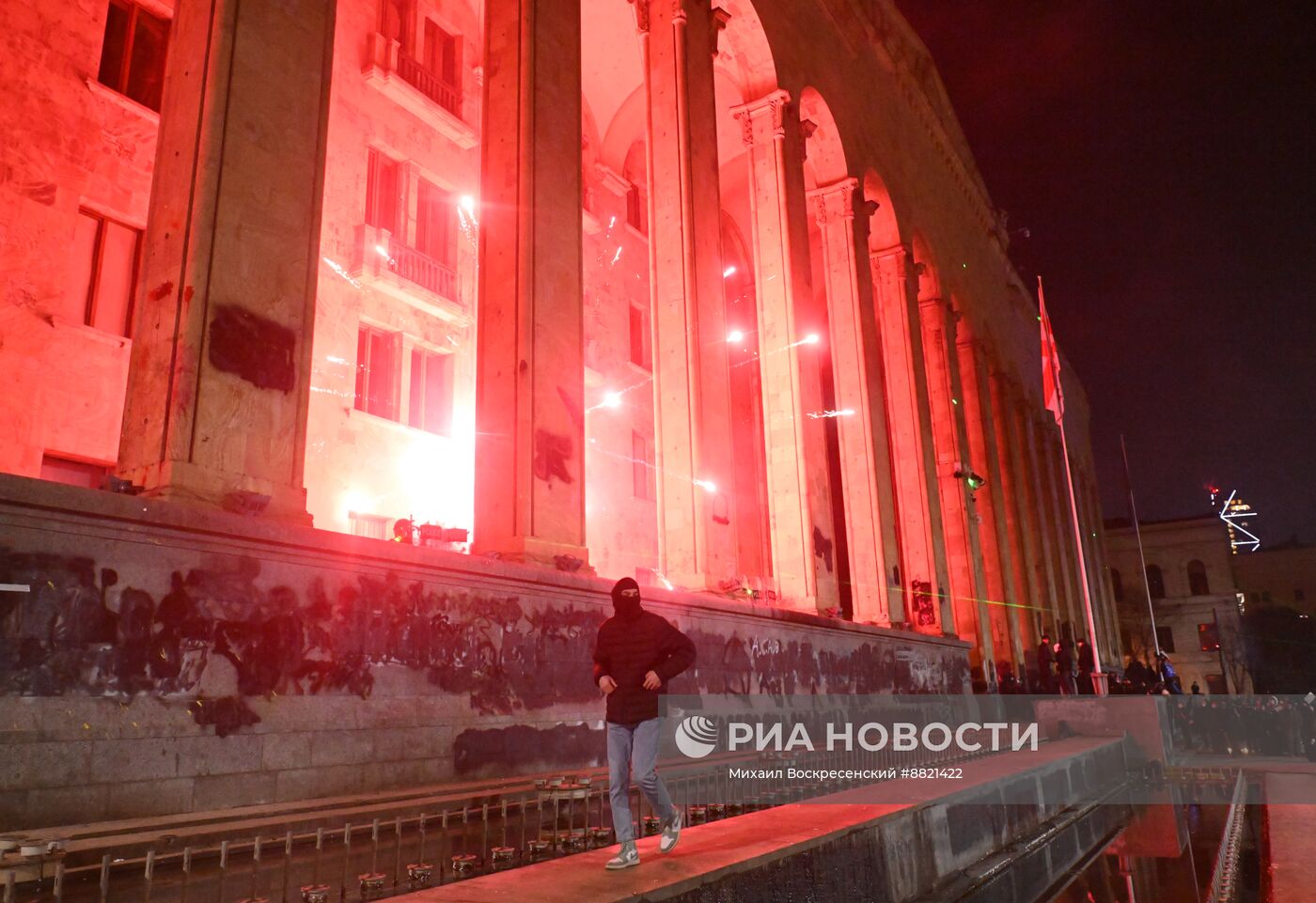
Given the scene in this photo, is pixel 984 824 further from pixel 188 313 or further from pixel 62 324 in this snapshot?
pixel 62 324

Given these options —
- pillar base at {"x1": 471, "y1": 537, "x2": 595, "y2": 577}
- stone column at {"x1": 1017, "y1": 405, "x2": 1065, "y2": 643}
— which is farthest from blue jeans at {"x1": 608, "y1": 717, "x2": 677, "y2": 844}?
stone column at {"x1": 1017, "y1": 405, "x2": 1065, "y2": 643}

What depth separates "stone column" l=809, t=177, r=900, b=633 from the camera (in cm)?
1697

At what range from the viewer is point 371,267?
14734 millimetres

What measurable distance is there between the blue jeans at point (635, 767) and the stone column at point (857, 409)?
40.8 feet

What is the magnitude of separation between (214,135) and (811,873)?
252 inches

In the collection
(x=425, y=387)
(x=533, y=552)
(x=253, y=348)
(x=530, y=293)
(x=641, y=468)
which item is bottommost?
(x=533, y=552)

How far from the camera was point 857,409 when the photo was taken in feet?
58.6

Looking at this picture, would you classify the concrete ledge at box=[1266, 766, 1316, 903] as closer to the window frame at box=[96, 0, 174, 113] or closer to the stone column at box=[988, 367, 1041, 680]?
the window frame at box=[96, 0, 174, 113]

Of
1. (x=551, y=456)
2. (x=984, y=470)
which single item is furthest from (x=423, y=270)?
(x=984, y=470)

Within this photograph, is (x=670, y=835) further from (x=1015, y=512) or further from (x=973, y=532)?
(x=1015, y=512)

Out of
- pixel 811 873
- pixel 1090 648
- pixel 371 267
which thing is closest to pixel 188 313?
pixel 811 873

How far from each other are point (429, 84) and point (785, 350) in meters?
8.26

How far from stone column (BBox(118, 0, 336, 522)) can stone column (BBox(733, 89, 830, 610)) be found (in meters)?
9.02

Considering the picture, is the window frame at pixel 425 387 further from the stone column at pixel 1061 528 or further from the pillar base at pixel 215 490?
the stone column at pixel 1061 528
